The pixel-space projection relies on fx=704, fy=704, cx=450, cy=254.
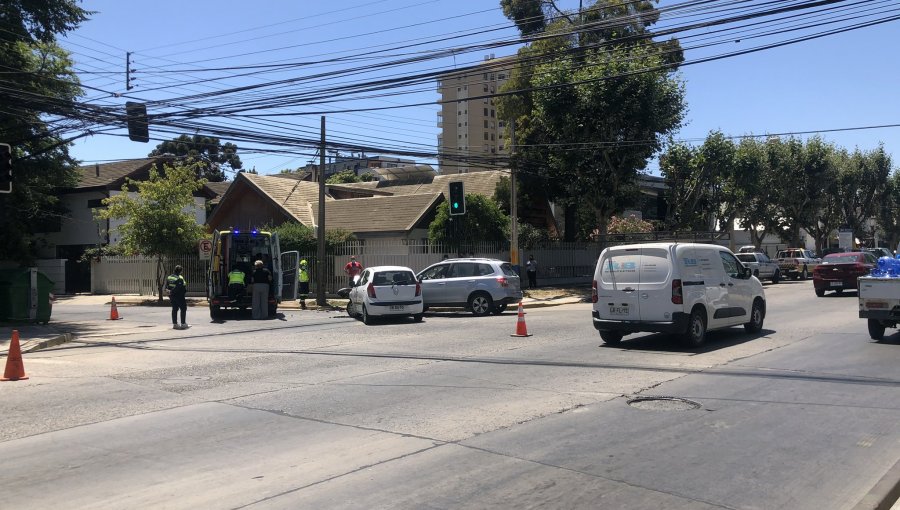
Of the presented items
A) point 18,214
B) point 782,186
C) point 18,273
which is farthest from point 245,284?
point 782,186

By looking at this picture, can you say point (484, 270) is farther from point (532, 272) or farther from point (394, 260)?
point (532, 272)

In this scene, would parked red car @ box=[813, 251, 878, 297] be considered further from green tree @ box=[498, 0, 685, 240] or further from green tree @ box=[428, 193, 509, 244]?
green tree @ box=[428, 193, 509, 244]

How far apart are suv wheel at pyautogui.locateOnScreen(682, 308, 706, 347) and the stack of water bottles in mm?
3727

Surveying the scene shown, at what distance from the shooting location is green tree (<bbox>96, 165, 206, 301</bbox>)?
3044 cm

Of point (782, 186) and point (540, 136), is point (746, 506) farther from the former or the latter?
point (782, 186)

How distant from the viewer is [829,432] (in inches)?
283

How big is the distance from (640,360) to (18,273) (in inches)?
706

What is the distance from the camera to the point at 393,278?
19188 millimetres

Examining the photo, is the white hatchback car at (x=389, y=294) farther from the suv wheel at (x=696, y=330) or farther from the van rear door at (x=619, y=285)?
the suv wheel at (x=696, y=330)

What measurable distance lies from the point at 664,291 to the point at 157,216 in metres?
24.4

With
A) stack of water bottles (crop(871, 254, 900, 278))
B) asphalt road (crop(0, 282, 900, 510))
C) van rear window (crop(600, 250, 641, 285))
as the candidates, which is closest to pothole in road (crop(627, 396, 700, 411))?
asphalt road (crop(0, 282, 900, 510))

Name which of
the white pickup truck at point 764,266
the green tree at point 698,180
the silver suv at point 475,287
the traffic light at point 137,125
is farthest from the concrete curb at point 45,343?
the green tree at point 698,180

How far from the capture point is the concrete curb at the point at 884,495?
16.2 ft

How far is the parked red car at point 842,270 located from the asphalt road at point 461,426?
12.9 m
